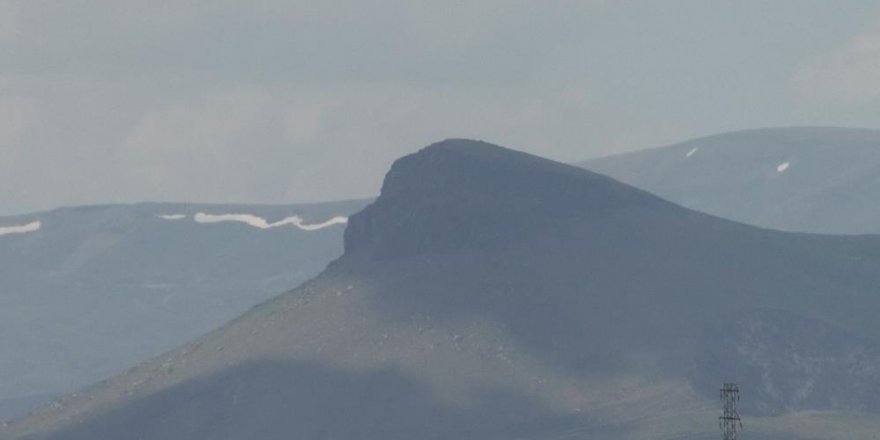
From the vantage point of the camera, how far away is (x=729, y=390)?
6358 inches

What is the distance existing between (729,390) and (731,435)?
343cm

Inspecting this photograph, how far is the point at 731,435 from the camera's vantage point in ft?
522
